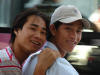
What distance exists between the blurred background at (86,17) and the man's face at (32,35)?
2186 millimetres

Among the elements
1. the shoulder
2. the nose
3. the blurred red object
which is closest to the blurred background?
the blurred red object

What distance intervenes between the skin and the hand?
0.17 metres

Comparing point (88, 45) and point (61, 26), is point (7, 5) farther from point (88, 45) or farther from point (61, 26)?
point (61, 26)

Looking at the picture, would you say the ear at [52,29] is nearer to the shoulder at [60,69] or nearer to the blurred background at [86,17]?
the shoulder at [60,69]

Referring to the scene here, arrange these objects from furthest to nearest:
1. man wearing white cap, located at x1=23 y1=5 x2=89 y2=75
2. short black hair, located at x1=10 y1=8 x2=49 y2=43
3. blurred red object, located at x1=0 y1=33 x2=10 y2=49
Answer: blurred red object, located at x1=0 y1=33 x2=10 y2=49, short black hair, located at x1=10 y1=8 x2=49 y2=43, man wearing white cap, located at x1=23 y1=5 x2=89 y2=75

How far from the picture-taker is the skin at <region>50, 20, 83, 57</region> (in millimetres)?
1815

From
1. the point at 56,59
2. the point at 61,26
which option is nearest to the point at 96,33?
the point at 61,26

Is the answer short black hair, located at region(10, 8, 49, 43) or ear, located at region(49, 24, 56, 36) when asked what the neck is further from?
ear, located at region(49, 24, 56, 36)

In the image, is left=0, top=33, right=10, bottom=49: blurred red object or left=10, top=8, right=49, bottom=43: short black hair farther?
left=0, top=33, right=10, bottom=49: blurred red object

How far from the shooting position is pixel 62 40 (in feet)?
6.03

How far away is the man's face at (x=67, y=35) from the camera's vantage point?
5.95 feet

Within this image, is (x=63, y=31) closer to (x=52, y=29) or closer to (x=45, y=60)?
(x=52, y=29)

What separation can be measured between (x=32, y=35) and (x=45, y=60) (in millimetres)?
263

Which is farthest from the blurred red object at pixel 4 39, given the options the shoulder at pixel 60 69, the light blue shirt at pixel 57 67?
the shoulder at pixel 60 69
